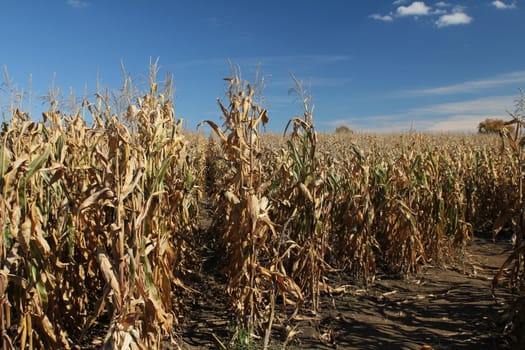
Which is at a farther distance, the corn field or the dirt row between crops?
the dirt row between crops

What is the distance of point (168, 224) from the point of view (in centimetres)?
417

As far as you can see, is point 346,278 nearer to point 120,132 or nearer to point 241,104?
point 241,104

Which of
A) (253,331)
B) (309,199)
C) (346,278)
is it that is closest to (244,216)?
(309,199)

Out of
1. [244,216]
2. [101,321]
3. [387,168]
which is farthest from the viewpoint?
[387,168]

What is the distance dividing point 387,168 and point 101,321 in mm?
4336

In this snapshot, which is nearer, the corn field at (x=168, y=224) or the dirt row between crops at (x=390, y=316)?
the corn field at (x=168, y=224)

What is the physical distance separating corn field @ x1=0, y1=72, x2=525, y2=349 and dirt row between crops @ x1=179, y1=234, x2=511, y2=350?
23 centimetres

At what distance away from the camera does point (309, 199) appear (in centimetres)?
427

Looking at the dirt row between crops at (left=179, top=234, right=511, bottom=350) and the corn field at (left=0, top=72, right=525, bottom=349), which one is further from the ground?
the corn field at (left=0, top=72, right=525, bottom=349)

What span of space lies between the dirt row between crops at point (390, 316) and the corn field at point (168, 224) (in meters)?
0.23

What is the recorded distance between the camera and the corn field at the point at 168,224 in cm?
281

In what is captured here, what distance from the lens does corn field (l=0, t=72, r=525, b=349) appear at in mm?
2811

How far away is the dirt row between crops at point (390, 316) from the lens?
152 inches

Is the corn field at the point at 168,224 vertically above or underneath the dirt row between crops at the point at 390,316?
above
